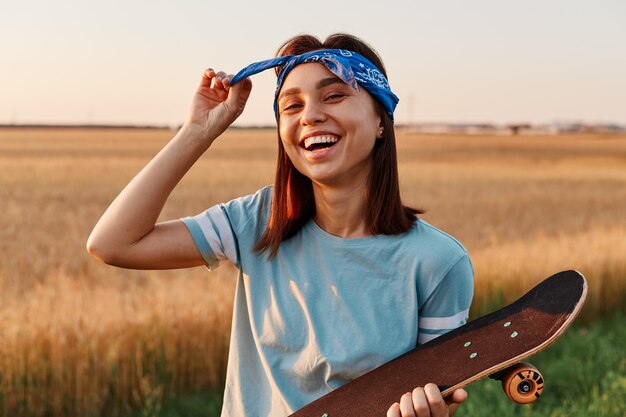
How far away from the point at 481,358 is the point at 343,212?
1.76 feet

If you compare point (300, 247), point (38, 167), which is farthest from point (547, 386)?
point (38, 167)

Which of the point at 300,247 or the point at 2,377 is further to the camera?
the point at 2,377

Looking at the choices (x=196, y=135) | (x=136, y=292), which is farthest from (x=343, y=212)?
(x=136, y=292)

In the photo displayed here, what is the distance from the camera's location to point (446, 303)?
212 centimetres

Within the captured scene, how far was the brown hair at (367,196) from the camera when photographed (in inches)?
84.9

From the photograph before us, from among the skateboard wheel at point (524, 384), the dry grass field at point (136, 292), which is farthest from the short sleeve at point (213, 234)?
the dry grass field at point (136, 292)

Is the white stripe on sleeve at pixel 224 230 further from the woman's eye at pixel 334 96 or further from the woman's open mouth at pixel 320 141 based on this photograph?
the woman's eye at pixel 334 96

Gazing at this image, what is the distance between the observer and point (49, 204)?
50.5 ft

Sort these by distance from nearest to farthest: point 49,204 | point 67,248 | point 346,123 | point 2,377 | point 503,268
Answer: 1. point 346,123
2. point 2,377
3. point 503,268
4. point 67,248
5. point 49,204

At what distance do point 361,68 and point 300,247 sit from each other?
52 centimetres

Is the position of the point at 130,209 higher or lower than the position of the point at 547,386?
higher

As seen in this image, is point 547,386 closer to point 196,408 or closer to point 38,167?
point 196,408

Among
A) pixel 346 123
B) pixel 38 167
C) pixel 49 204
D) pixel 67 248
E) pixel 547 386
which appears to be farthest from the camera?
pixel 38 167

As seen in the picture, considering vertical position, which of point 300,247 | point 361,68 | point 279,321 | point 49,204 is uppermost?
point 361,68
